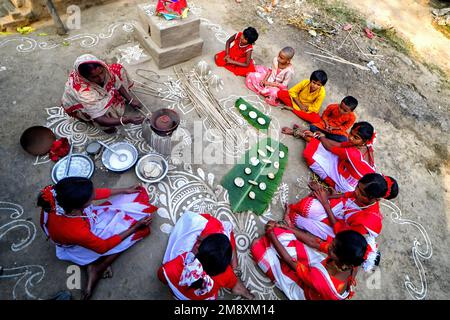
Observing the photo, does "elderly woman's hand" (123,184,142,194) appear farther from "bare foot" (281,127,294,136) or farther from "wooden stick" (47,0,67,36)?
"wooden stick" (47,0,67,36)

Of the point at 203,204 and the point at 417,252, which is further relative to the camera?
the point at 417,252

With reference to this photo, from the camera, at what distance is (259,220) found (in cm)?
352

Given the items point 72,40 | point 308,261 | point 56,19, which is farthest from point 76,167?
point 308,261

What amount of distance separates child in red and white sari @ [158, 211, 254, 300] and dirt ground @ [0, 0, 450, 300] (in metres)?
0.30

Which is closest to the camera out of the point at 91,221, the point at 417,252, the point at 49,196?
the point at 49,196

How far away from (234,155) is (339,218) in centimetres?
157

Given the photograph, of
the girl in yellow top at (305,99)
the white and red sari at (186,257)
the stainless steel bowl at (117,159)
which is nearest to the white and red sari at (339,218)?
the white and red sari at (186,257)

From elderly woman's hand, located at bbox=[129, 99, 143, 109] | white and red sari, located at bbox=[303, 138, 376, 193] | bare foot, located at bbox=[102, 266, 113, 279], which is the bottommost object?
bare foot, located at bbox=[102, 266, 113, 279]

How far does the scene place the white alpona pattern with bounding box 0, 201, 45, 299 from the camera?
274cm

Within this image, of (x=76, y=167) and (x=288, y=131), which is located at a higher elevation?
(x=288, y=131)

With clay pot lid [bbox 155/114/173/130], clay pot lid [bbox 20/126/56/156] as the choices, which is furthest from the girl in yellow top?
clay pot lid [bbox 20/126/56/156]

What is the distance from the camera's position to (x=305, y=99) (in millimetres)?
4469

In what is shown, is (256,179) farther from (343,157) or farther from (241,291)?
(241,291)
